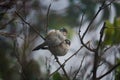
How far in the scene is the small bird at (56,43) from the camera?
659 cm

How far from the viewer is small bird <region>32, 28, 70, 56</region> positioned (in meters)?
6.59

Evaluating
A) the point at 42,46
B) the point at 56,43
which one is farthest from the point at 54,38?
the point at 42,46

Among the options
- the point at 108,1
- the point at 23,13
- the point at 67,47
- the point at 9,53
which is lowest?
the point at 9,53

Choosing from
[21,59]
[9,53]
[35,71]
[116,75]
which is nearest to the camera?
[21,59]

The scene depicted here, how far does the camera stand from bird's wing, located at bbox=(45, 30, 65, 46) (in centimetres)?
657

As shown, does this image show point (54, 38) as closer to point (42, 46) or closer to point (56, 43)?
point (56, 43)

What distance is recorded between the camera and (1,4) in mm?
6051

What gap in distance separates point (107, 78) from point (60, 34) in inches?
56.6

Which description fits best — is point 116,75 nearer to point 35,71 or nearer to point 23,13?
point 23,13

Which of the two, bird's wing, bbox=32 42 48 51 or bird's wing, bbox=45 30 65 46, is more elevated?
bird's wing, bbox=45 30 65 46

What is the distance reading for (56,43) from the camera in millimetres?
6684

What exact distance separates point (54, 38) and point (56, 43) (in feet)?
0.25

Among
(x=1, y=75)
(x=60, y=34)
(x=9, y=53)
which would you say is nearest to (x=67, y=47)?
(x=60, y=34)

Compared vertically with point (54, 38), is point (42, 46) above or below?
below
